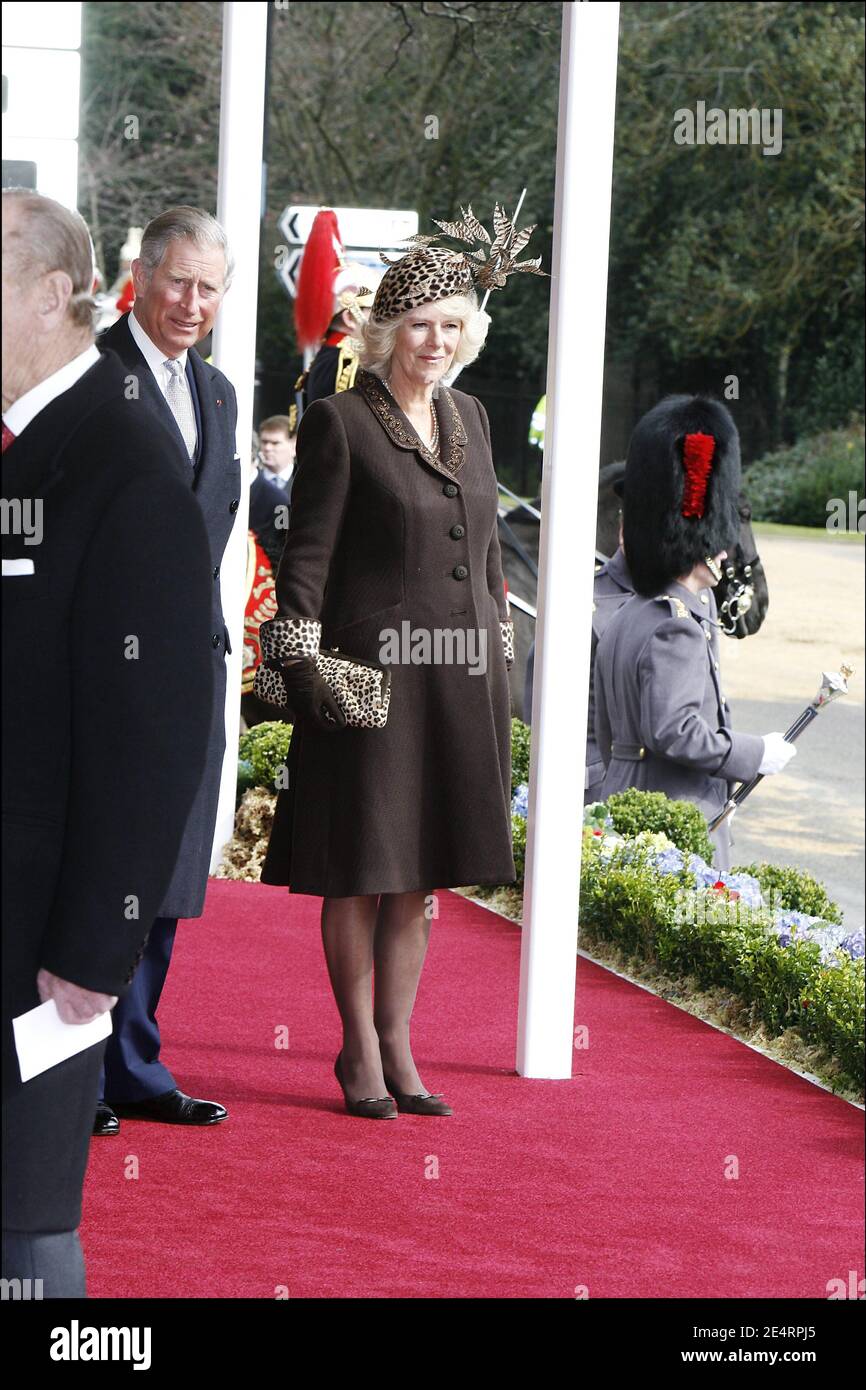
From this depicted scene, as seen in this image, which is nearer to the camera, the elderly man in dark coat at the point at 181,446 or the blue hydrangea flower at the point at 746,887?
the elderly man in dark coat at the point at 181,446

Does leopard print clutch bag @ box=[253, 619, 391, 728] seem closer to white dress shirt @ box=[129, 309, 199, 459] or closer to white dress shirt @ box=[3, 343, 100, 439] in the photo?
white dress shirt @ box=[129, 309, 199, 459]

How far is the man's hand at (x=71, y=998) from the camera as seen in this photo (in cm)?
239

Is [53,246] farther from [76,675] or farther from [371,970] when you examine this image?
[371,970]

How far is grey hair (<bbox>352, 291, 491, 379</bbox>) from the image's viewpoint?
14.1 feet

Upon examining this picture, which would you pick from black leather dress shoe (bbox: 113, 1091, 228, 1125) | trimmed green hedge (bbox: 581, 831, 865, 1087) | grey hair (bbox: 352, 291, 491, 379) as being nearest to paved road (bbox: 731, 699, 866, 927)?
trimmed green hedge (bbox: 581, 831, 865, 1087)

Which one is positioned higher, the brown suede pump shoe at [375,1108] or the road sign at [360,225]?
the road sign at [360,225]

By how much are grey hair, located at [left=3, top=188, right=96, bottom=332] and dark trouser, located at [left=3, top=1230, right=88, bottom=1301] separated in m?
1.10

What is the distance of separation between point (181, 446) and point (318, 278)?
6.45 metres

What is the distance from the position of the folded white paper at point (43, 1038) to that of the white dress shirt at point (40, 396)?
26.9 inches

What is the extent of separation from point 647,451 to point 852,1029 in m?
2.40

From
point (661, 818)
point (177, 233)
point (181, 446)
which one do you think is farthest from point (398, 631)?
point (661, 818)

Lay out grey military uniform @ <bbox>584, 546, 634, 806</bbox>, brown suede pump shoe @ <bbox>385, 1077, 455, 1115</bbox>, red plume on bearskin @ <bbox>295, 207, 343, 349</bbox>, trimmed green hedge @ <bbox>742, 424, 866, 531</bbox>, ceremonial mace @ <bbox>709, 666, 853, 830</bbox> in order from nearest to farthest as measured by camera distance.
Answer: brown suede pump shoe @ <bbox>385, 1077, 455, 1115</bbox> → ceremonial mace @ <bbox>709, 666, 853, 830</bbox> → grey military uniform @ <bbox>584, 546, 634, 806</bbox> → red plume on bearskin @ <bbox>295, 207, 343, 349</bbox> → trimmed green hedge @ <bbox>742, 424, 866, 531</bbox>

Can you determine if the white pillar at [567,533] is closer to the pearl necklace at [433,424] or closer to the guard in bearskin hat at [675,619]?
the pearl necklace at [433,424]

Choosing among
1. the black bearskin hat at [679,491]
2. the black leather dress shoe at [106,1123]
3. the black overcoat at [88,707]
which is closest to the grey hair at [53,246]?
the black overcoat at [88,707]
